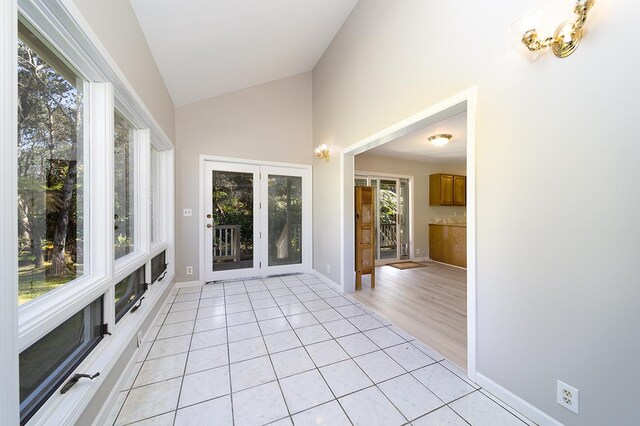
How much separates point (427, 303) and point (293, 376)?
2060mm

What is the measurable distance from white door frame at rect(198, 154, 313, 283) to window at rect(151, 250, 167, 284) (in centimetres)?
56

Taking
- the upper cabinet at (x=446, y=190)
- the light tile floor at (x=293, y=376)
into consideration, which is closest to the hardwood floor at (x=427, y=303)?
the light tile floor at (x=293, y=376)

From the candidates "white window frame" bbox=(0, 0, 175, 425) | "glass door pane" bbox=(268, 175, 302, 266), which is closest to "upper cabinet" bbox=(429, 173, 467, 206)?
"glass door pane" bbox=(268, 175, 302, 266)

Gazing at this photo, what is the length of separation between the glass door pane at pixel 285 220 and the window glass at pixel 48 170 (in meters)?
2.84

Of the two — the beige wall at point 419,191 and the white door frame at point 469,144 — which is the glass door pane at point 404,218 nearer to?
the beige wall at point 419,191

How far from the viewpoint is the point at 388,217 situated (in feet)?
19.0

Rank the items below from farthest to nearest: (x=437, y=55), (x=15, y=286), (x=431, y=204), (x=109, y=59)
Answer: (x=431, y=204), (x=437, y=55), (x=109, y=59), (x=15, y=286)

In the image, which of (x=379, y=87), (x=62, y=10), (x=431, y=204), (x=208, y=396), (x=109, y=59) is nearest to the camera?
(x=62, y=10)

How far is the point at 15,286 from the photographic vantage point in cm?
76

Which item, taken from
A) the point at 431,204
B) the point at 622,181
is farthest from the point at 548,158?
the point at 431,204

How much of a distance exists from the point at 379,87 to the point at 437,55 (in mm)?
802

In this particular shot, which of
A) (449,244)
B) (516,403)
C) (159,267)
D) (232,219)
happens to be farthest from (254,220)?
(449,244)

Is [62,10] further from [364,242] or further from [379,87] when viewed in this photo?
[364,242]

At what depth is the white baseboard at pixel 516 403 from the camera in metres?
1.29
